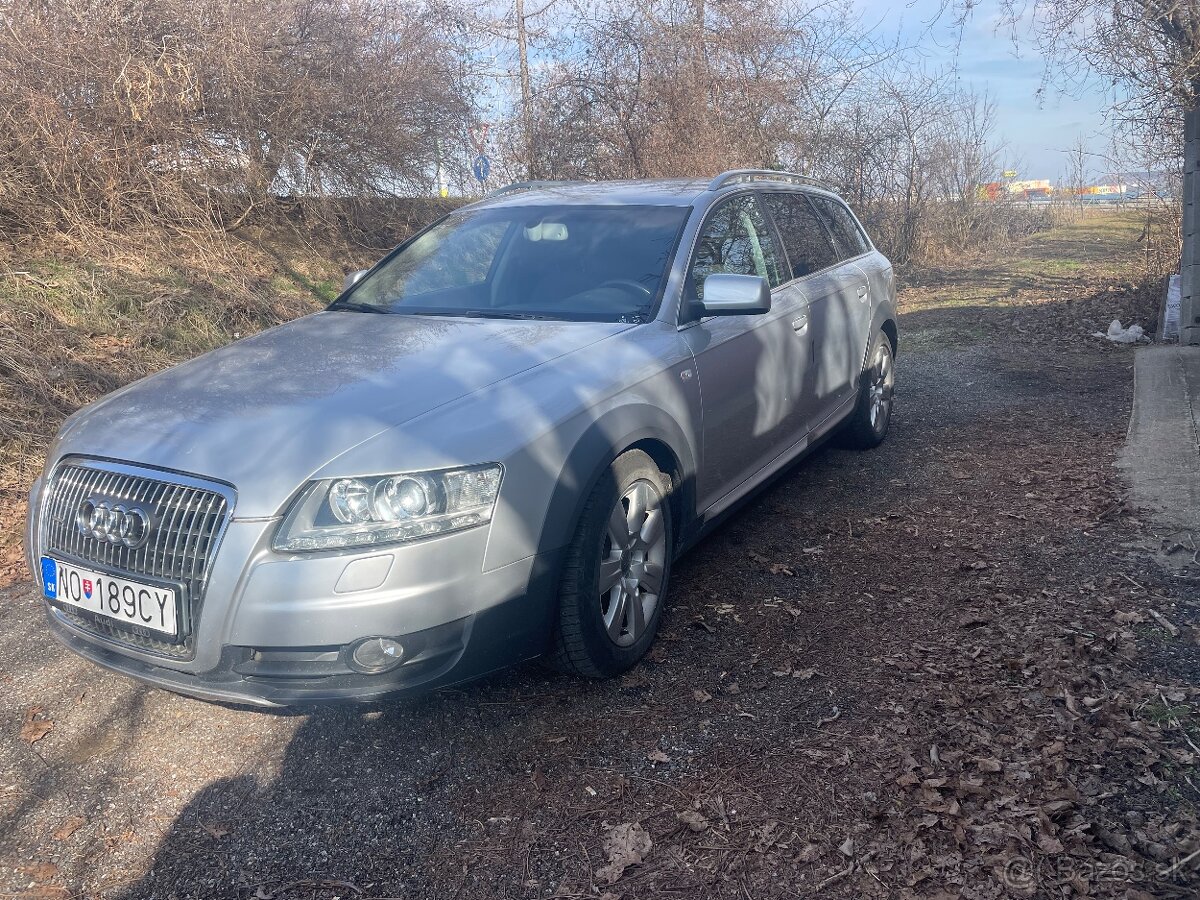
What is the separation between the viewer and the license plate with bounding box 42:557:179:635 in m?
2.83

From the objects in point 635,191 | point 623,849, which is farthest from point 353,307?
point 623,849

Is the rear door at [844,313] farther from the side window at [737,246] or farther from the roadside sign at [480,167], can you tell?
the roadside sign at [480,167]

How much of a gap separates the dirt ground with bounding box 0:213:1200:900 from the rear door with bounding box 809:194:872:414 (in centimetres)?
116

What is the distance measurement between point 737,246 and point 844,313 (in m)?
1.30

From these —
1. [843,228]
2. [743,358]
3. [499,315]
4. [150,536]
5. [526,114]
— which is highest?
[526,114]

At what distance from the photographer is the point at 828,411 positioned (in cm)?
553

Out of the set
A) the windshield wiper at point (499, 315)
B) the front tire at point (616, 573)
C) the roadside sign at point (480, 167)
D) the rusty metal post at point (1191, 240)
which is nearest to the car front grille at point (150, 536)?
the front tire at point (616, 573)

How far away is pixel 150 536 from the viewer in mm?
2865

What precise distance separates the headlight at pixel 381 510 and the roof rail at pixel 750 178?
2.50 meters

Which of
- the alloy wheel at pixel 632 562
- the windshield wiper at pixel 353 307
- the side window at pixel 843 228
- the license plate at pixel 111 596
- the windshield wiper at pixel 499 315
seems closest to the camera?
the license plate at pixel 111 596

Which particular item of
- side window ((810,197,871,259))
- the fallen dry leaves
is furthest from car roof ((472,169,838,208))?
the fallen dry leaves

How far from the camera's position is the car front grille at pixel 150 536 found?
2.79 meters

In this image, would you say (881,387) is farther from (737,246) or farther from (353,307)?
(353,307)

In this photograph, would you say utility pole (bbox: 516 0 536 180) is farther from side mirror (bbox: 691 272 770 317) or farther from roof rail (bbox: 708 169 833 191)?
side mirror (bbox: 691 272 770 317)
